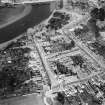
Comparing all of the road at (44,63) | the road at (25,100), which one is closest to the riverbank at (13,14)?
the road at (44,63)

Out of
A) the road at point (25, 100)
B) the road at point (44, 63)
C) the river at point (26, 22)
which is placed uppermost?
the river at point (26, 22)

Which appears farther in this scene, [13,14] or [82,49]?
[13,14]

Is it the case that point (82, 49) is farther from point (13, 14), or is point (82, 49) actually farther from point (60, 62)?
point (13, 14)

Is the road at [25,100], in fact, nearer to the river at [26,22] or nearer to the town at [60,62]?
the town at [60,62]

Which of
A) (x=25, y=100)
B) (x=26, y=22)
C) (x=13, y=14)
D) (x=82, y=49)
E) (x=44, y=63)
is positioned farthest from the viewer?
(x=13, y=14)

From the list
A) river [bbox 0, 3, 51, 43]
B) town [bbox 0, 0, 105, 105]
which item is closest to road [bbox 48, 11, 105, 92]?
town [bbox 0, 0, 105, 105]

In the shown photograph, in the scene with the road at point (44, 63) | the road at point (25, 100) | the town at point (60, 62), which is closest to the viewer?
the road at point (25, 100)

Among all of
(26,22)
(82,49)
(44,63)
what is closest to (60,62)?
(44,63)

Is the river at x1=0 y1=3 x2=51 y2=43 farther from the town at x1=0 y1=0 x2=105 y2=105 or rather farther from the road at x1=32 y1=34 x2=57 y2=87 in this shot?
the road at x1=32 y1=34 x2=57 y2=87

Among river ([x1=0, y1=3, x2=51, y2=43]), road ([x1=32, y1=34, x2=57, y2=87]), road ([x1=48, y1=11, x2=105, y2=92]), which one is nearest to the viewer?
road ([x1=48, y1=11, x2=105, y2=92])

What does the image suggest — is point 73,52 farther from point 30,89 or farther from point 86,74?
point 30,89
